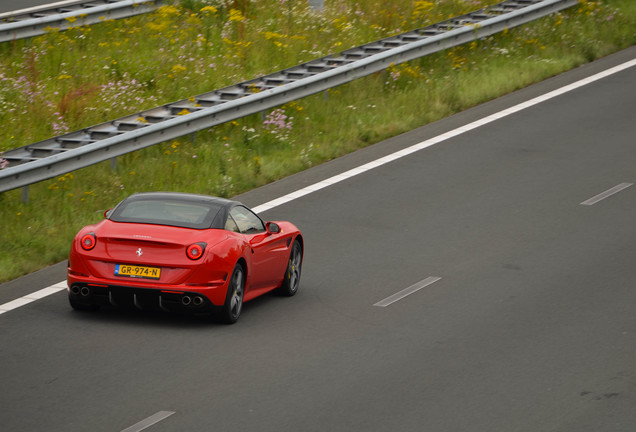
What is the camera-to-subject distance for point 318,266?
48.2 feet

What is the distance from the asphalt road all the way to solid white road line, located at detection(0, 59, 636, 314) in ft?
0.67

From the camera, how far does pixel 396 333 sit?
1196 cm

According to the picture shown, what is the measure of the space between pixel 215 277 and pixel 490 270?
3865 mm

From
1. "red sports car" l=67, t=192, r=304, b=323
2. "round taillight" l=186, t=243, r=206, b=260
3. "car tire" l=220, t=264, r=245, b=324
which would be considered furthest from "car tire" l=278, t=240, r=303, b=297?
"round taillight" l=186, t=243, r=206, b=260

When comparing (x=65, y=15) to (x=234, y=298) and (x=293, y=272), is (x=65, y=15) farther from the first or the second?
(x=234, y=298)

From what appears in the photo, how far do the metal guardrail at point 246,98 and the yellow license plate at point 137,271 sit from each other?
4187mm

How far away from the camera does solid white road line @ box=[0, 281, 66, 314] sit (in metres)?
12.5

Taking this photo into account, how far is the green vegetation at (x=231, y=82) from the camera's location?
17281 mm

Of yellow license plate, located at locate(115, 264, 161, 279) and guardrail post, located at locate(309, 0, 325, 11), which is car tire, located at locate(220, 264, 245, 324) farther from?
Result: guardrail post, located at locate(309, 0, 325, 11)

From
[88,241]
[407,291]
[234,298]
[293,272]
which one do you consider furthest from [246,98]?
[88,241]

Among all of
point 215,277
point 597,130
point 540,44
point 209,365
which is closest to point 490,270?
point 215,277

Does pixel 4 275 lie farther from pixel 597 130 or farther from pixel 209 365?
pixel 597 130

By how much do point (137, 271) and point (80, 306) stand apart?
37.1 inches

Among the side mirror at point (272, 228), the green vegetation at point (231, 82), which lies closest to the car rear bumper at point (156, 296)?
the side mirror at point (272, 228)
